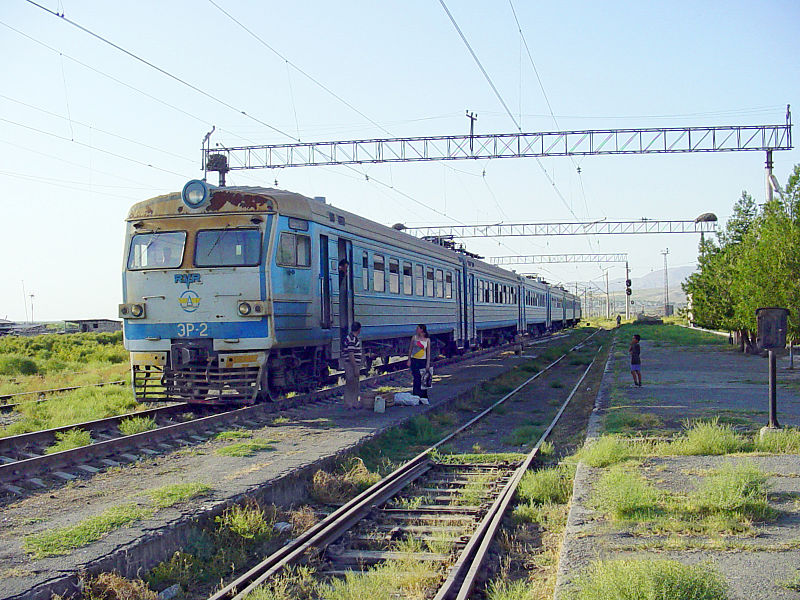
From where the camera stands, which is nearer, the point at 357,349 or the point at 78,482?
the point at 78,482

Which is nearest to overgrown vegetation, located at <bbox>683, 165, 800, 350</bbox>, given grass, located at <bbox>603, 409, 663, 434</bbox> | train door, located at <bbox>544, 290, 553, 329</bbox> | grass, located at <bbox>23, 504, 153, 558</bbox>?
grass, located at <bbox>603, 409, 663, 434</bbox>

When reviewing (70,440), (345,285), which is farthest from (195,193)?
(70,440)

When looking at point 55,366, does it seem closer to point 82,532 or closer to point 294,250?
point 294,250

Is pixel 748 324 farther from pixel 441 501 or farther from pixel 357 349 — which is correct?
pixel 441 501

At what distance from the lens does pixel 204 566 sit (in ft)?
20.1

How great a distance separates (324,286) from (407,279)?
5.67 meters

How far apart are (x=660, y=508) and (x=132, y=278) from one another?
9578 mm

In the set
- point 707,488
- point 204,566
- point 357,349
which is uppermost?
point 357,349

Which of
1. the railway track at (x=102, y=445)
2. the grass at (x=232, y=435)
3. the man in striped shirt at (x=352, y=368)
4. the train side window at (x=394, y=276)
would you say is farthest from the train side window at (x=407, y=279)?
the grass at (x=232, y=435)

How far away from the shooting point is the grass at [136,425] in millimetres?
11078

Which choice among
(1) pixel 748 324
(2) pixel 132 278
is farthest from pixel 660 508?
(1) pixel 748 324

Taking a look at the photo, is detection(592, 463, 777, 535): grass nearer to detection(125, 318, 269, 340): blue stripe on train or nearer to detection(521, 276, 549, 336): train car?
detection(125, 318, 269, 340): blue stripe on train

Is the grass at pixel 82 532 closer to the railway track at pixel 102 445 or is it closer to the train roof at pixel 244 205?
the railway track at pixel 102 445

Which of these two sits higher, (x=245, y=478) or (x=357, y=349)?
(x=357, y=349)
